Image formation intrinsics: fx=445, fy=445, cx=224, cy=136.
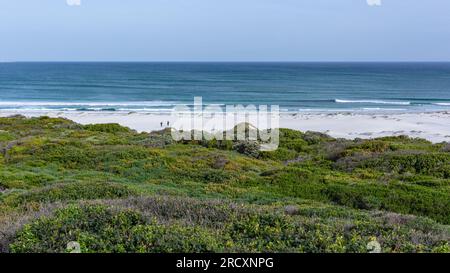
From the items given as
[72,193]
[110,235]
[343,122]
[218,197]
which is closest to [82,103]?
[343,122]

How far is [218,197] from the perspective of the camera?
12.6 meters

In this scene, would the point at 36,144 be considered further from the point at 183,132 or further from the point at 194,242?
the point at 194,242

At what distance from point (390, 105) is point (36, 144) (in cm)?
6042

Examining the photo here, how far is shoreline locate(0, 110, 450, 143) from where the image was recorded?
145 ft

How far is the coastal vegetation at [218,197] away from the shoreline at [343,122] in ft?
48.4

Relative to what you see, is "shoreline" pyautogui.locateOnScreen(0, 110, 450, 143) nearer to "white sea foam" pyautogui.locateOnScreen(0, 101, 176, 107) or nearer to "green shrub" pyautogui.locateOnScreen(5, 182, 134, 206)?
"white sea foam" pyautogui.locateOnScreen(0, 101, 176, 107)

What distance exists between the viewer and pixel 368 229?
6.78 meters

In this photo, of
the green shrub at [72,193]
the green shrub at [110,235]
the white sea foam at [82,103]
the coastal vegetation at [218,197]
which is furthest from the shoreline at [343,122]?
the green shrub at [110,235]

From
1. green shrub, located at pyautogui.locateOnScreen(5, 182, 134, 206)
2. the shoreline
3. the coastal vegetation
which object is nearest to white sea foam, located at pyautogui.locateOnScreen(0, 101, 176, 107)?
the shoreline

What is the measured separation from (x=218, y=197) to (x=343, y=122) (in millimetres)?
42723

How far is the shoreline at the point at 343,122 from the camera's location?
44.0m

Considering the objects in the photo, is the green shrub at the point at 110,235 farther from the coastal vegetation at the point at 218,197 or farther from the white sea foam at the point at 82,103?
the white sea foam at the point at 82,103

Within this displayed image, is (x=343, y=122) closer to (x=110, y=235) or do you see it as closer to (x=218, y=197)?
(x=218, y=197)
